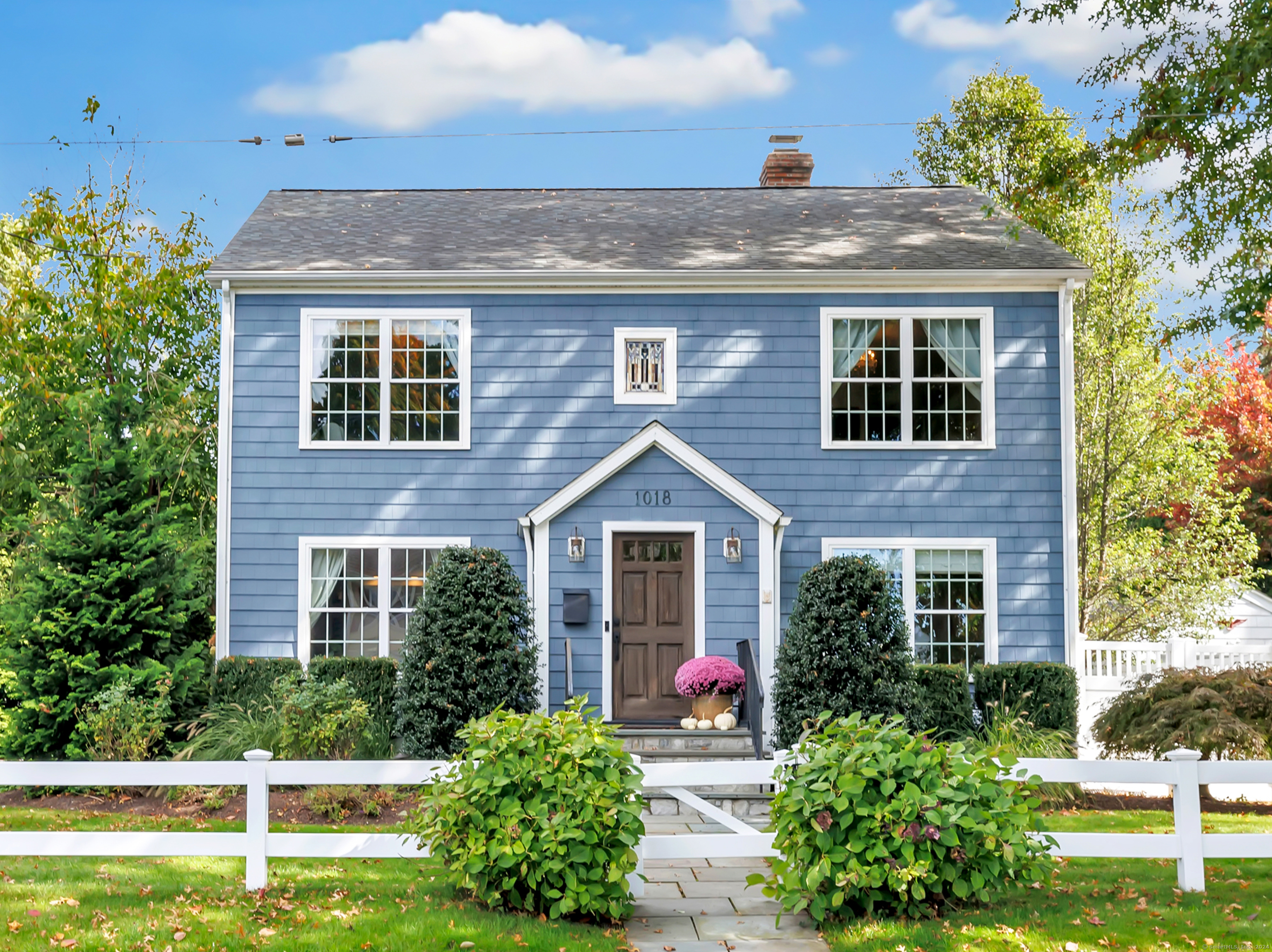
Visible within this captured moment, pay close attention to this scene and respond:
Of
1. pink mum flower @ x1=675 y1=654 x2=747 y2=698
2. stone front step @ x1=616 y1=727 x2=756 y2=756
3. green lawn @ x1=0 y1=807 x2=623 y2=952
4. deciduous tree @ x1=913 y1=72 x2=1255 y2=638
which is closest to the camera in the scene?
green lawn @ x1=0 y1=807 x2=623 y2=952

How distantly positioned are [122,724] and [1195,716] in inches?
406

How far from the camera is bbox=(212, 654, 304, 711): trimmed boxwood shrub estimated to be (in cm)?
1195

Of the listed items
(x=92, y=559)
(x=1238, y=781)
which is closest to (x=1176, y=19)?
(x=1238, y=781)

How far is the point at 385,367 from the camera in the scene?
12.7m

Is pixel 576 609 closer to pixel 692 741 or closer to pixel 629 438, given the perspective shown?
pixel 692 741

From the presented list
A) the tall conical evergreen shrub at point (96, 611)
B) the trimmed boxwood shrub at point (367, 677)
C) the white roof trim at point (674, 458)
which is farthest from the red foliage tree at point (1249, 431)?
the tall conical evergreen shrub at point (96, 611)

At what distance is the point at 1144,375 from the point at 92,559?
1549 cm

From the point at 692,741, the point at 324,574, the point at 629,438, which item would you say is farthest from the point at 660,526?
the point at 324,574

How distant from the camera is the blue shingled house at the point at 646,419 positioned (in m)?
12.4

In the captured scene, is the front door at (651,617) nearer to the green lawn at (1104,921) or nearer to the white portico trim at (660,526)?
the white portico trim at (660,526)

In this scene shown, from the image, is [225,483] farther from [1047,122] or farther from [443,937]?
[1047,122]

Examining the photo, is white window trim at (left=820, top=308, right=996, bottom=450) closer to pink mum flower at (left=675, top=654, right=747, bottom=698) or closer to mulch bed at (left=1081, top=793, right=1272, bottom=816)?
pink mum flower at (left=675, top=654, right=747, bottom=698)

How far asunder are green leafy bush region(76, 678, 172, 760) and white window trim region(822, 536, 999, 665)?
24.1 feet

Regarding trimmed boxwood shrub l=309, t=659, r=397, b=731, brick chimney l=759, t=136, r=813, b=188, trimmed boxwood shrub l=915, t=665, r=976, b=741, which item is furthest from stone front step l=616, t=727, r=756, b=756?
brick chimney l=759, t=136, r=813, b=188
